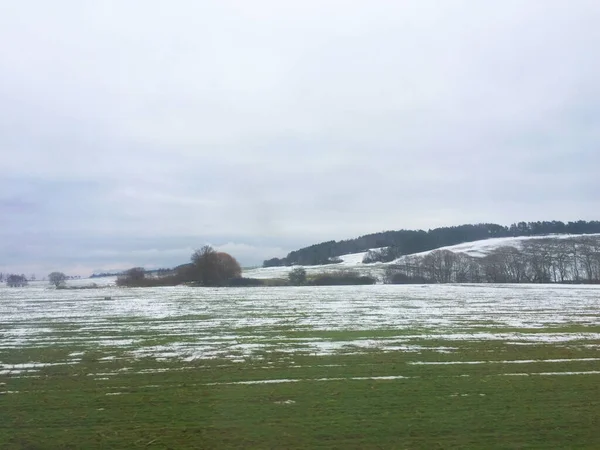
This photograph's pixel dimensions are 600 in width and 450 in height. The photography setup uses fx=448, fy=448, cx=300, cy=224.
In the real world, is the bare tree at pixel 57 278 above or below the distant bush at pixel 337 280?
above

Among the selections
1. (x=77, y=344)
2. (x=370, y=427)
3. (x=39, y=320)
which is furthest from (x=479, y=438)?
(x=39, y=320)

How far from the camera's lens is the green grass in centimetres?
767

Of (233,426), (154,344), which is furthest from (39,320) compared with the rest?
(233,426)

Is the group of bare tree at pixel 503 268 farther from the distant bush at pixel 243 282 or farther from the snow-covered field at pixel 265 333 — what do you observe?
the snow-covered field at pixel 265 333

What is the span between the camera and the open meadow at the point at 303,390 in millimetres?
7809

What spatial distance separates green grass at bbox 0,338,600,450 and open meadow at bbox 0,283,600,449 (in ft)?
0.13

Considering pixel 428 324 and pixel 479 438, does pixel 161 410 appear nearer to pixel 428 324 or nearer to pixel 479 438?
pixel 479 438

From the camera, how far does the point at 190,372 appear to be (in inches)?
513

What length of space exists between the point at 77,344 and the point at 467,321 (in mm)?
20399

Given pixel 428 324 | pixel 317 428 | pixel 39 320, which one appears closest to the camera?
pixel 317 428

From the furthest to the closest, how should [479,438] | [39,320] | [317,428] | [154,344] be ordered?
[39,320] → [154,344] → [317,428] → [479,438]

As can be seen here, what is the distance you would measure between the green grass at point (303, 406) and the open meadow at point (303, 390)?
0.04 metres

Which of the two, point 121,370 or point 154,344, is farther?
point 154,344

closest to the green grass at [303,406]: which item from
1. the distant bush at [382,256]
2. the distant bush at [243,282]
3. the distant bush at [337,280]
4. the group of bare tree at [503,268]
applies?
the distant bush at [243,282]
